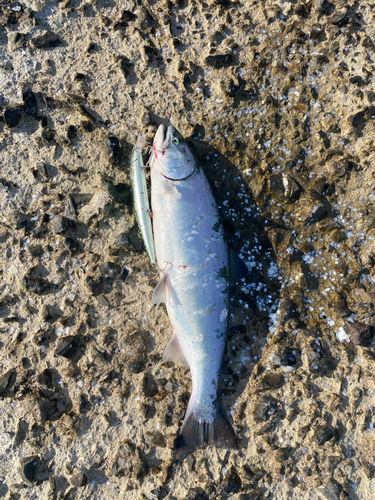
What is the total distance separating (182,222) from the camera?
2.77 m

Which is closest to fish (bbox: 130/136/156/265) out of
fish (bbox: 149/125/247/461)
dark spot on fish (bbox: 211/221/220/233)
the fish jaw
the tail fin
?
fish (bbox: 149/125/247/461)

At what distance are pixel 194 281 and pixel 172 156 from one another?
1077mm

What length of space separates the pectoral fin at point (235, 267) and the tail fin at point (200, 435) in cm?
103

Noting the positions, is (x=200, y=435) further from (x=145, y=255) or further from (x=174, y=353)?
(x=145, y=255)

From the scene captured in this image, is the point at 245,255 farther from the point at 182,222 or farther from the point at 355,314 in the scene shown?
the point at 355,314

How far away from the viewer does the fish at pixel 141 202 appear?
2.85m

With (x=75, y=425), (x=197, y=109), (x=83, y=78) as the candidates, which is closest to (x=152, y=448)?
(x=75, y=425)

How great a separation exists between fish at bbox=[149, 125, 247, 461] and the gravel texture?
0.18 m

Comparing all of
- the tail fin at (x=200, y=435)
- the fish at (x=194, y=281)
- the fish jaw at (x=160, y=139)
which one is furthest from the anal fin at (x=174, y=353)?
the fish jaw at (x=160, y=139)

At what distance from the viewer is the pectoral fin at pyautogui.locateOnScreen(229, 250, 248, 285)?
2834 millimetres

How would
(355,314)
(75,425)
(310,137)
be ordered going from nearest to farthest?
(75,425) → (355,314) → (310,137)

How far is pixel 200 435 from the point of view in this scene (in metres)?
2.69

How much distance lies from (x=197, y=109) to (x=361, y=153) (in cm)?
156

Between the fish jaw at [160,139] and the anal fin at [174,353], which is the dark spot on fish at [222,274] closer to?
the anal fin at [174,353]
